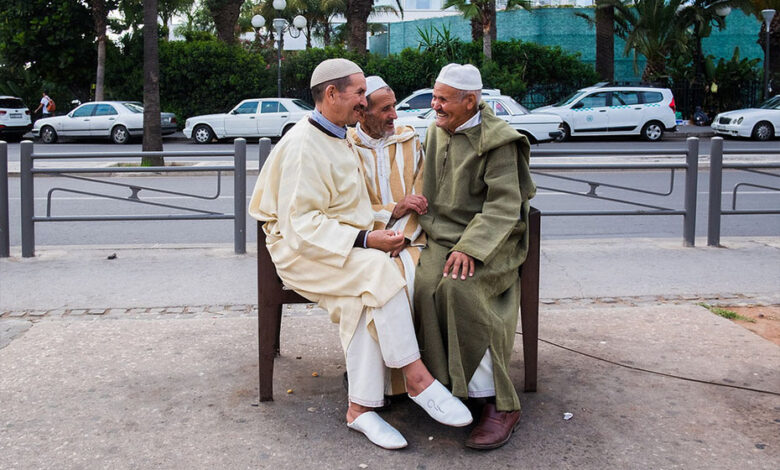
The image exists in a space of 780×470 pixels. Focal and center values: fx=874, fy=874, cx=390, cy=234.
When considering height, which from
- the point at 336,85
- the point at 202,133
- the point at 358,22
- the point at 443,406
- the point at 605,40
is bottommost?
the point at 443,406

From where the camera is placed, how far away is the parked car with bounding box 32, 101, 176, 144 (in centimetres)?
2709

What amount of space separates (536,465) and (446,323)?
711 millimetres

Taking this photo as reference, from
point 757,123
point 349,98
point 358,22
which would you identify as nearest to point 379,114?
point 349,98

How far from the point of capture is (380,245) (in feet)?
12.6

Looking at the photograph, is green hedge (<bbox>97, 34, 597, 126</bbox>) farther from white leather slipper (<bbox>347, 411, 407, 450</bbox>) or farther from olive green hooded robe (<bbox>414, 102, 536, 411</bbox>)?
white leather slipper (<bbox>347, 411, 407, 450</bbox>)

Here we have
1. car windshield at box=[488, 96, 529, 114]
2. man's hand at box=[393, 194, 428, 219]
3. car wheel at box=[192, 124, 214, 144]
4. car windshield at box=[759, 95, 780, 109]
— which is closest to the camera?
man's hand at box=[393, 194, 428, 219]

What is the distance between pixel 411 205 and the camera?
4.13 meters

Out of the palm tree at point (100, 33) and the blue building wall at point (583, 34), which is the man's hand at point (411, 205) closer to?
the palm tree at point (100, 33)

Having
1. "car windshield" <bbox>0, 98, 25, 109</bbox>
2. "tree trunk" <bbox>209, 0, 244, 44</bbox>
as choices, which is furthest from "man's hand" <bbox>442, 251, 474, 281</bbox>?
"tree trunk" <bbox>209, 0, 244, 44</bbox>

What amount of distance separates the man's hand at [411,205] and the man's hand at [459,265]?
1.24ft

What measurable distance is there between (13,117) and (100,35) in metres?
4.00

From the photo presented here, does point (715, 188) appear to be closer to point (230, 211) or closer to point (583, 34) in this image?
point (230, 211)

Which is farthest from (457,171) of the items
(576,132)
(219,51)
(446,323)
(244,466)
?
(219,51)

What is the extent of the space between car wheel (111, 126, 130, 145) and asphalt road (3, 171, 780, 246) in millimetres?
10968
